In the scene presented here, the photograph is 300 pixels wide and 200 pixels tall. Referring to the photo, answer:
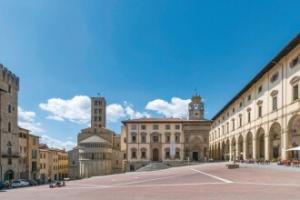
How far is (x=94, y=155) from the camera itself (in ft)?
276

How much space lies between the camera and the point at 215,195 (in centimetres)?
1343

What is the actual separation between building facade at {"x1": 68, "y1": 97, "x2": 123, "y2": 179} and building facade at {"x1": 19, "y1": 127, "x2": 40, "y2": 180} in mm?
16306

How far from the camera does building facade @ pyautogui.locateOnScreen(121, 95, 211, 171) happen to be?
75562mm

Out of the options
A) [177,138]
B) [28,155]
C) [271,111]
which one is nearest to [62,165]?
[28,155]

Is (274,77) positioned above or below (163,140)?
above

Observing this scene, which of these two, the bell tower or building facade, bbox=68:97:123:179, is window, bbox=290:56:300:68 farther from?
the bell tower

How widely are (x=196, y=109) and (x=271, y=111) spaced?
186ft

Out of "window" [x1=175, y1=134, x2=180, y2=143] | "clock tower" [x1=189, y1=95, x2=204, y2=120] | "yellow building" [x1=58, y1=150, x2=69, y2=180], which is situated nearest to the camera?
"window" [x1=175, y1=134, x2=180, y2=143]

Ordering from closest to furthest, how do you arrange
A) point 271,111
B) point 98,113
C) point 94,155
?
point 271,111 → point 94,155 → point 98,113

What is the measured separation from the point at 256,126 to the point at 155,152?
40.1 m

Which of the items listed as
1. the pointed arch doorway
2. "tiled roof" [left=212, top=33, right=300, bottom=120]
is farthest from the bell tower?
"tiled roof" [left=212, top=33, right=300, bottom=120]

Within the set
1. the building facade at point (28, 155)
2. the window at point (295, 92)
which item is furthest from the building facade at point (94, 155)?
the window at point (295, 92)

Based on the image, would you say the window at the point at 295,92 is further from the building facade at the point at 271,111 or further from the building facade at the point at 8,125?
the building facade at the point at 8,125

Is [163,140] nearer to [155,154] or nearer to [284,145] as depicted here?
[155,154]
